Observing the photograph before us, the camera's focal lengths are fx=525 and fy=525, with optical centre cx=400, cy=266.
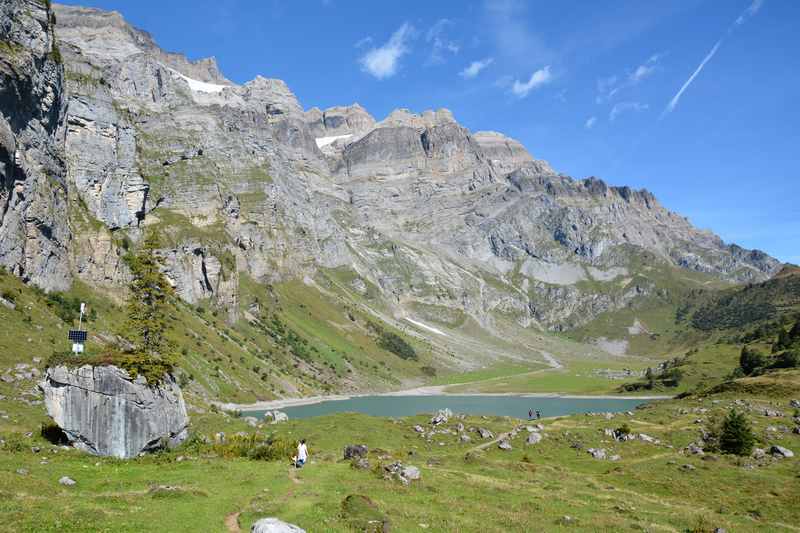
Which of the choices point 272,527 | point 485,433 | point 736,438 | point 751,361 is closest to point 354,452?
point 272,527

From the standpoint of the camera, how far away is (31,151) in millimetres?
113688

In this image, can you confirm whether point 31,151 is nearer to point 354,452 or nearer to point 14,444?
point 14,444

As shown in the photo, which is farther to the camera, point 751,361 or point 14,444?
point 751,361

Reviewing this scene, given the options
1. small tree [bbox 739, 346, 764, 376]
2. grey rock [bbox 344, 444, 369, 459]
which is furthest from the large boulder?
small tree [bbox 739, 346, 764, 376]

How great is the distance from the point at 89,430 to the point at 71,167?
158m

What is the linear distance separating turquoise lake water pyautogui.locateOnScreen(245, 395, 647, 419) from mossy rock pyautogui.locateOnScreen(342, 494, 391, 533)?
331 ft

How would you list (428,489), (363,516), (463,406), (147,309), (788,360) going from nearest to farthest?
(363,516), (428,489), (147,309), (788,360), (463,406)

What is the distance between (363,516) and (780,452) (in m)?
47.1

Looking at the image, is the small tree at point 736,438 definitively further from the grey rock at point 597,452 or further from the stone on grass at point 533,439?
the stone on grass at point 533,439

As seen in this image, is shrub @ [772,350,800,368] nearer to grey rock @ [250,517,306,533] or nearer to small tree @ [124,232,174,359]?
small tree @ [124,232,174,359]

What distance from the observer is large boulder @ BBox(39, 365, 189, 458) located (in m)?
37.7

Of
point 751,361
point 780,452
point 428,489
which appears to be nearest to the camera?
point 428,489

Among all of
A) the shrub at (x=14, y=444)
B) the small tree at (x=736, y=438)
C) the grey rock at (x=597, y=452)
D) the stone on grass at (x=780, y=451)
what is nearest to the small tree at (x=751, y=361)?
the stone on grass at (x=780, y=451)

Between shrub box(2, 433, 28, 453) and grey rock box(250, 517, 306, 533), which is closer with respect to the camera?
grey rock box(250, 517, 306, 533)
